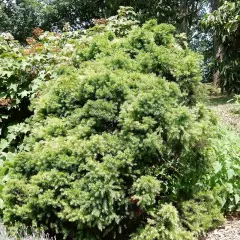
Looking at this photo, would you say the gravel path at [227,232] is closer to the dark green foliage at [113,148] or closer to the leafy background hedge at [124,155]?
the leafy background hedge at [124,155]

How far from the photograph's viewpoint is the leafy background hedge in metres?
2.71

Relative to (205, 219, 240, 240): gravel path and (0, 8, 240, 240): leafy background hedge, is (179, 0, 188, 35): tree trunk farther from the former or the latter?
(205, 219, 240, 240): gravel path

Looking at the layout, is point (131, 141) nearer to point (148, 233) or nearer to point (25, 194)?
point (148, 233)

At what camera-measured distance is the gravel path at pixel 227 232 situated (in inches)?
124

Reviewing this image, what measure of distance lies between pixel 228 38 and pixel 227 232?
33.2 ft

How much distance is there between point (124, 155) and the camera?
8.86 ft

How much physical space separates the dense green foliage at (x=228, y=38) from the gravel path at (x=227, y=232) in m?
9.35

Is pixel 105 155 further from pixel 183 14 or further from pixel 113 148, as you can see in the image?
pixel 183 14

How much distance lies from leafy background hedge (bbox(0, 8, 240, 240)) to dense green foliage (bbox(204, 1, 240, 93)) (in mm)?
9111

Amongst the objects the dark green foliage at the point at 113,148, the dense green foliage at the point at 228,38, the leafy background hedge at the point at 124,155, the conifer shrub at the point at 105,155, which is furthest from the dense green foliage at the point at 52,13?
the conifer shrub at the point at 105,155

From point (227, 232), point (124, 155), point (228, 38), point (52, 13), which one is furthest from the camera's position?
point (52, 13)

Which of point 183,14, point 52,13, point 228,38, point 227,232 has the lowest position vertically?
point 227,232

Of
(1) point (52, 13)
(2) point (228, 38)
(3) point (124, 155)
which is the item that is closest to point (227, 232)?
(3) point (124, 155)

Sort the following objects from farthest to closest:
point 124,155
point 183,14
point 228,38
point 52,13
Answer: point 52,13, point 183,14, point 228,38, point 124,155
